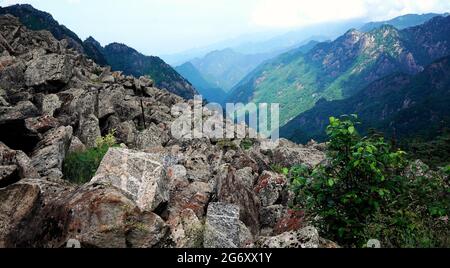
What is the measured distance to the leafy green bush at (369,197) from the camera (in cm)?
1000

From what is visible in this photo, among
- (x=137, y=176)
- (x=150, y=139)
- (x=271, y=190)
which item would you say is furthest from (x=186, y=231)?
(x=150, y=139)

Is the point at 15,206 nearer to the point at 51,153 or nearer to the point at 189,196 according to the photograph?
the point at 189,196

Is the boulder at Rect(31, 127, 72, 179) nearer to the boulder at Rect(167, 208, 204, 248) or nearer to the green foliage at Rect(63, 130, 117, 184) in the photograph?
the green foliage at Rect(63, 130, 117, 184)

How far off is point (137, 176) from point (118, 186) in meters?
0.94

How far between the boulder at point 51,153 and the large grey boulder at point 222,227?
7809 millimetres

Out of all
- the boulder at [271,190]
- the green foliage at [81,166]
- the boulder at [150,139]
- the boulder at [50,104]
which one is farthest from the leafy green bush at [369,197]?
the boulder at [50,104]

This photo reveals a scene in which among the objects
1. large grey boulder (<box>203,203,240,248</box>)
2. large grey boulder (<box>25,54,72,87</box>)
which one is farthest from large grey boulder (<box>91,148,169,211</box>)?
large grey boulder (<box>25,54,72,87</box>)

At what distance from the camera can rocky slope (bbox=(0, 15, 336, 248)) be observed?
1020 centimetres

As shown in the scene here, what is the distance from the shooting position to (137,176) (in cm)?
1419

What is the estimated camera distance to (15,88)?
28.3 m
